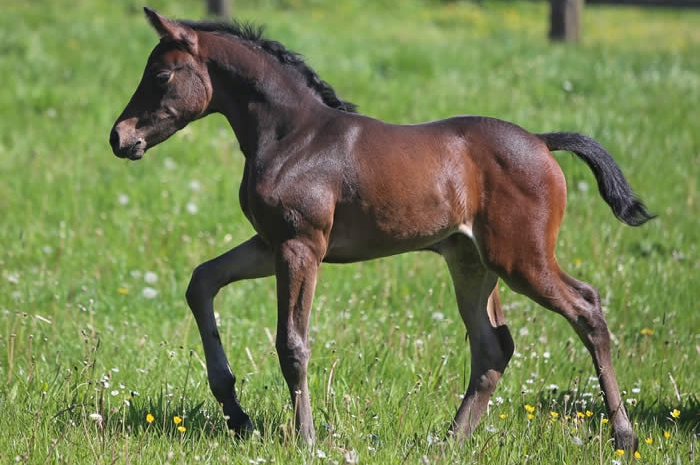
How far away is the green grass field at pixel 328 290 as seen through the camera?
13.3 feet

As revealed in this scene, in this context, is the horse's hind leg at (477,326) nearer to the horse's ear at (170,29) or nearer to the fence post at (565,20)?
the horse's ear at (170,29)

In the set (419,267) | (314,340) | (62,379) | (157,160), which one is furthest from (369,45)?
(62,379)

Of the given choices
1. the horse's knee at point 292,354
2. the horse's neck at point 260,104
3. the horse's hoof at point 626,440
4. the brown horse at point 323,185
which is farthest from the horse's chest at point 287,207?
the horse's hoof at point 626,440

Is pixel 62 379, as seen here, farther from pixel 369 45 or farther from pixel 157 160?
pixel 369 45

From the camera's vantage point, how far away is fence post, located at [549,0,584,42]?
44.6 feet

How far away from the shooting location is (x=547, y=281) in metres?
4.10

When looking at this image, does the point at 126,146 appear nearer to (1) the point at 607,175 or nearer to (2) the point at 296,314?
(2) the point at 296,314

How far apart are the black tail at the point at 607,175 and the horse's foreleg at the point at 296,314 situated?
4.07 feet

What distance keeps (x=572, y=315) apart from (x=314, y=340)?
5.03 feet

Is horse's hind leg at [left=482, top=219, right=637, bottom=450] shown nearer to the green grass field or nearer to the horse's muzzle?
the green grass field

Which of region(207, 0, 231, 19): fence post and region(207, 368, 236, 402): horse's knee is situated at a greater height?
region(207, 0, 231, 19): fence post

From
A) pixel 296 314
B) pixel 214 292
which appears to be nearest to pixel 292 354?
pixel 296 314

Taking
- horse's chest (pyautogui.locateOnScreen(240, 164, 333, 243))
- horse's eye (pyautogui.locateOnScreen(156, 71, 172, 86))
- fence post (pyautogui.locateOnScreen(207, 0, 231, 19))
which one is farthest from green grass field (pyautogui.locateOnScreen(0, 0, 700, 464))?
fence post (pyautogui.locateOnScreen(207, 0, 231, 19))

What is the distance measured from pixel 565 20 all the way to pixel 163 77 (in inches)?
420
